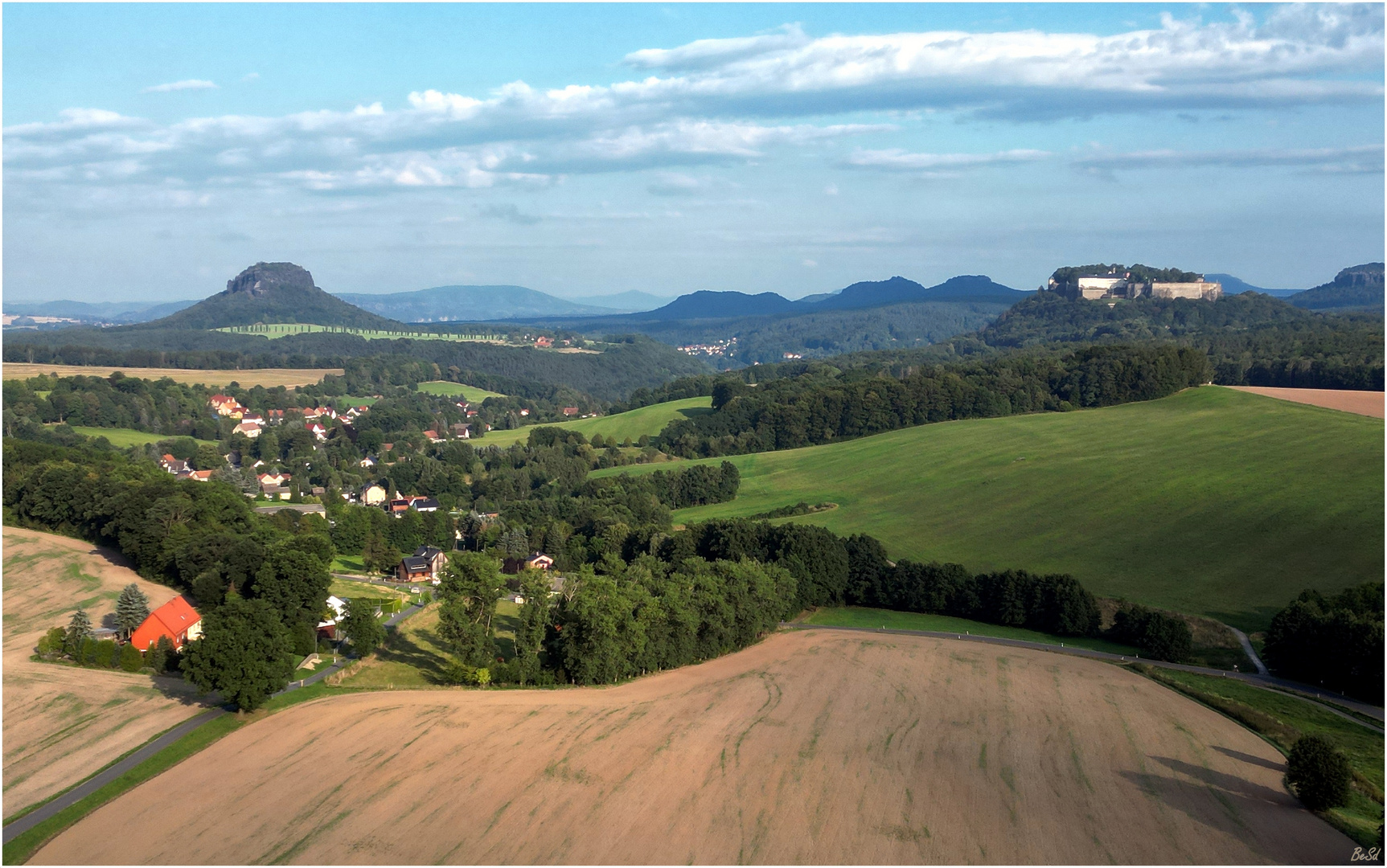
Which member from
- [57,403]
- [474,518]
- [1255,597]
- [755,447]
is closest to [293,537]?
[474,518]

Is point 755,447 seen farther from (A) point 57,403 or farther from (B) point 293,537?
(A) point 57,403

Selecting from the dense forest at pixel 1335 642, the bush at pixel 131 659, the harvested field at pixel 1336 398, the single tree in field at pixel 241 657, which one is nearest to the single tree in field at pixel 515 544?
the bush at pixel 131 659

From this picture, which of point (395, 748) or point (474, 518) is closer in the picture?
point (395, 748)

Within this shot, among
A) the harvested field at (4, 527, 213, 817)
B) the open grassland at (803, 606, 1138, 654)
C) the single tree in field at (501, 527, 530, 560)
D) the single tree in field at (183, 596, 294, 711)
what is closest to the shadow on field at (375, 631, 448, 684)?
the single tree in field at (183, 596, 294, 711)

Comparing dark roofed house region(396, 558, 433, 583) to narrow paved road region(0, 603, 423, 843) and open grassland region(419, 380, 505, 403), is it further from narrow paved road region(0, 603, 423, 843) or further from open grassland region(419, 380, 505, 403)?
open grassland region(419, 380, 505, 403)

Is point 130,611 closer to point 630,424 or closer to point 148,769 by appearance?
point 148,769

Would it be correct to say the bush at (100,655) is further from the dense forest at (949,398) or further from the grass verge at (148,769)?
the dense forest at (949,398)
